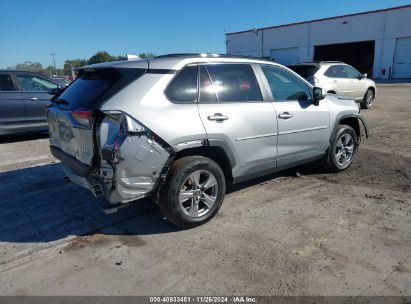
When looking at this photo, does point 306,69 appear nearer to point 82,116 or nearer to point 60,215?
point 60,215

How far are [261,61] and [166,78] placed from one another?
1.57 meters

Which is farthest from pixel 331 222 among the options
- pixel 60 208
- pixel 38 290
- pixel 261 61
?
pixel 60 208

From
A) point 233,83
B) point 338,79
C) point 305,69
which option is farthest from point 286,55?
point 233,83

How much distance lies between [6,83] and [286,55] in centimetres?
4101

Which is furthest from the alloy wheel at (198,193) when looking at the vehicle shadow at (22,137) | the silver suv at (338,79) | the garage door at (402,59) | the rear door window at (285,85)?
Result: the garage door at (402,59)

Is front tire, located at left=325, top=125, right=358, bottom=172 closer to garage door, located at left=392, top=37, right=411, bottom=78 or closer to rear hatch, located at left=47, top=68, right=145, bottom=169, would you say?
rear hatch, located at left=47, top=68, right=145, bottom=169

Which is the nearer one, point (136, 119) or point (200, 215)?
point (136, 119)

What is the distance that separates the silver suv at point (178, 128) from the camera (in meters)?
3.36

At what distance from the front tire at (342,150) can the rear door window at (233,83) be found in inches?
70.3

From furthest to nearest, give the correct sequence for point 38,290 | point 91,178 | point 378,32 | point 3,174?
point 378,32 < point 3,174 < point 91,178 < point 38,290

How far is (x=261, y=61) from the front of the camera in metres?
4.65

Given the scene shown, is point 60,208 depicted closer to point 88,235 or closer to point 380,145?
point 88,235

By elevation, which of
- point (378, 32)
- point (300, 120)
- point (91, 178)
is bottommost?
point (91, 178)

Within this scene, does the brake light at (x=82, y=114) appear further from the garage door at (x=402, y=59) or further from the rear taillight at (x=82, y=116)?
the garage door at (x=402, y=59)
